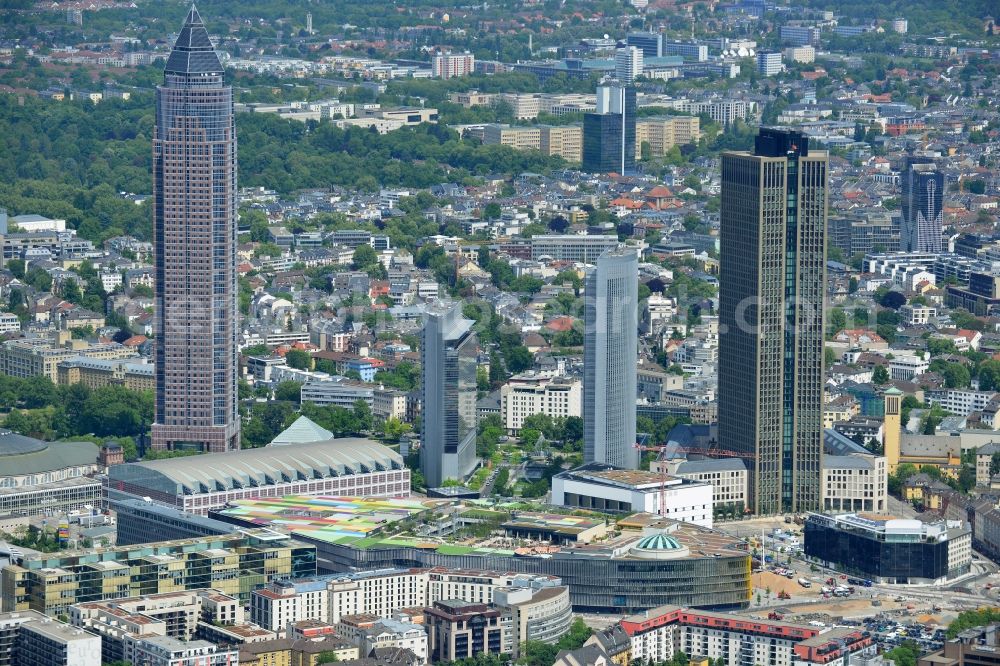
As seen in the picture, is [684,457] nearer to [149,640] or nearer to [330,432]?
[330,432]

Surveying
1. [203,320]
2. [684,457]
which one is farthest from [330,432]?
[684,457]

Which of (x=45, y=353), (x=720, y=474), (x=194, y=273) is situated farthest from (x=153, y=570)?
(x=45, y=353)

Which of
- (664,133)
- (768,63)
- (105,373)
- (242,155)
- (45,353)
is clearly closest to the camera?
(105,373)

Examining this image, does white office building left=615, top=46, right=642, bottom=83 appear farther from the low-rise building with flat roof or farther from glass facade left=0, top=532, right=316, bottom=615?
glass facade left=0, top=532, right=316, bottom=615

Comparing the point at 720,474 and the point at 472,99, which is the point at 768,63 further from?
the point at 720,474

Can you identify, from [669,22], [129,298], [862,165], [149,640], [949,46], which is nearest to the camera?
[149,640]

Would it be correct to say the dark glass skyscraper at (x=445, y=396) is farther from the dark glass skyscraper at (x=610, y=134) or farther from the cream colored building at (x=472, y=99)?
the cream colored building at (x=472, y=99)
